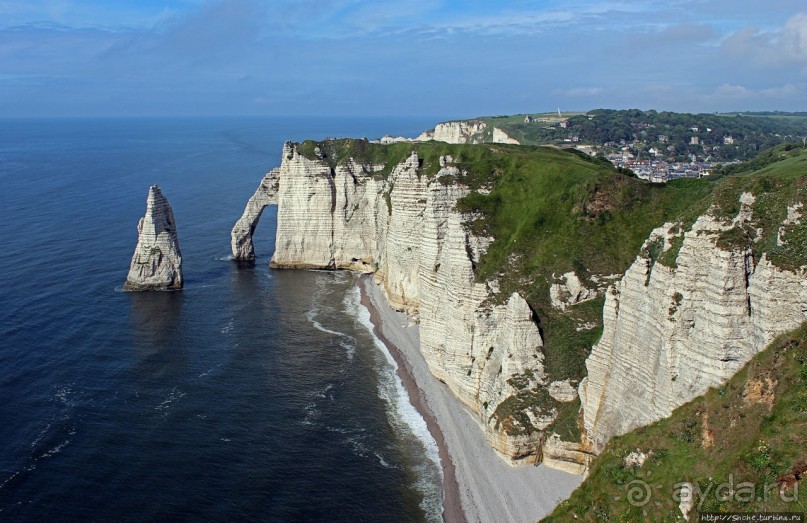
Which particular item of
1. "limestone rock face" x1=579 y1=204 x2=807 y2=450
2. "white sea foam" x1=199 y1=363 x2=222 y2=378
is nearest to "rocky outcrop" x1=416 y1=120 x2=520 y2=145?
"white sea foam" x1=199 y1=363 x2=222 y2=378

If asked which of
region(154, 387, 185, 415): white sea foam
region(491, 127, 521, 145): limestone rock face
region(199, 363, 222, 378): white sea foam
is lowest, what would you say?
region(154, 387, 185, 415): white sea foam

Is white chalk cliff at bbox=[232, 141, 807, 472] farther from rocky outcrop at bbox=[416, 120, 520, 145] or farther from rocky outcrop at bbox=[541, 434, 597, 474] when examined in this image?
rocky outcrop at bbox=[416, 120, 520, 145]

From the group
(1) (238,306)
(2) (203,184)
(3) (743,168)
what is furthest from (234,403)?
(2) (203,184)

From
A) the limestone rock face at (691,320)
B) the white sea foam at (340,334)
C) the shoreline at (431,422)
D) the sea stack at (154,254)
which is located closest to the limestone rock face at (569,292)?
the limestone rock face at (691,320)

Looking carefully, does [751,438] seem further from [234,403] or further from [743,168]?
[743,168]

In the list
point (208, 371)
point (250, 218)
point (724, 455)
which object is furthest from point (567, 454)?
point (250, 218)

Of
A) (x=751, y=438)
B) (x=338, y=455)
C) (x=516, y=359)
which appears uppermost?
(x=751, y=438)

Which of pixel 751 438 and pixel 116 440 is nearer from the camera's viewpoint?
pixel 751 438
